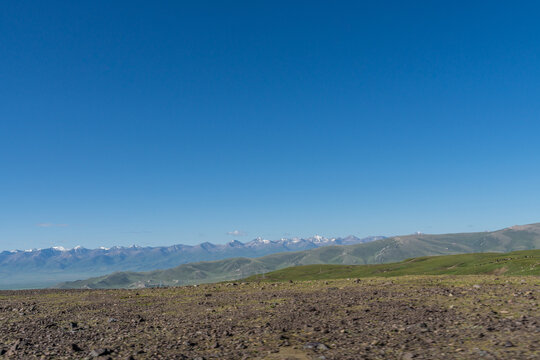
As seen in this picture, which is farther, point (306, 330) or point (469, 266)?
point (469, 266)

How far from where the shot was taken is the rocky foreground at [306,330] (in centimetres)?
1279

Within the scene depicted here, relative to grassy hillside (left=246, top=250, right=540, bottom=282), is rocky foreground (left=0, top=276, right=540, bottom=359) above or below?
above

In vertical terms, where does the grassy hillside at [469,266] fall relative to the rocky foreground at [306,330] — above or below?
below

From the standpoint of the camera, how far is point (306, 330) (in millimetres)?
16719

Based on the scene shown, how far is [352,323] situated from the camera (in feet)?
57.9

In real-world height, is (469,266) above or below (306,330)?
below

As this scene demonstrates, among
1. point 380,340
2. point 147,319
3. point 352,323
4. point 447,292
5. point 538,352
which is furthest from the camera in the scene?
point 447,292

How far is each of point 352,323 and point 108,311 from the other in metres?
19.6

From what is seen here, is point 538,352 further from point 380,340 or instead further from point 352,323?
point 352,323

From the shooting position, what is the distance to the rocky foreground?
12789 mm

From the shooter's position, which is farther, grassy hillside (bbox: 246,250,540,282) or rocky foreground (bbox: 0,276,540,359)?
grassy hillside (bbox: 246,250,540,282)

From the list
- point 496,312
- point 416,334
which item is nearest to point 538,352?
point 416,334

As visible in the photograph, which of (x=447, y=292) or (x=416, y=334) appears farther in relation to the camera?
(x=447, y=292)

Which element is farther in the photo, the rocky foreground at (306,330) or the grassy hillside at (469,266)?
the grassy hillside at (469,266)
